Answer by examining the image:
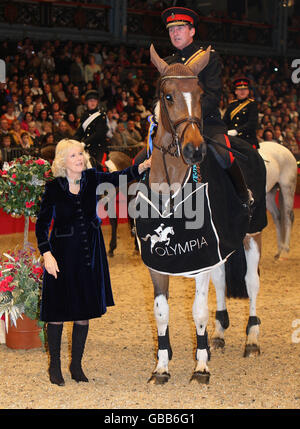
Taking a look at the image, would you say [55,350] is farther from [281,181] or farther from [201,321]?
[281,181]

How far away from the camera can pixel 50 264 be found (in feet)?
15.3

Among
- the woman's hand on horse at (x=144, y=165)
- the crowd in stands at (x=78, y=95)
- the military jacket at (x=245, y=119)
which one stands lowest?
the woman's hand on horse at (x=144, y=165)

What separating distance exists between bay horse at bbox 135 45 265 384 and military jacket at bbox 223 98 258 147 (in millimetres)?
2814

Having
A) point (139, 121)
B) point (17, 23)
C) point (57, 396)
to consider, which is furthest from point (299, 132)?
point (57, 396)

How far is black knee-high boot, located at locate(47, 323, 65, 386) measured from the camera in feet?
16.1

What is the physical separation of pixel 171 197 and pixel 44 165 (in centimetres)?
189

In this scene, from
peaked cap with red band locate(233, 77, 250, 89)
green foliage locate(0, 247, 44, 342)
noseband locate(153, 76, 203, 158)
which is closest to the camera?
noseband locate(153, 76, 203, 158)

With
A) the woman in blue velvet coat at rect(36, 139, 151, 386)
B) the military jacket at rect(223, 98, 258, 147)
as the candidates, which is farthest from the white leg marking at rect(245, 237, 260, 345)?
the military jacket at rect(223, 98, 258, 147)

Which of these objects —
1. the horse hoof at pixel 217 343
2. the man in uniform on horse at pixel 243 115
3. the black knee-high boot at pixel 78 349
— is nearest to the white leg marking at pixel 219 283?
the horse hoof at pixel 217 343

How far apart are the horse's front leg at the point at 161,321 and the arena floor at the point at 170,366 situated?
92mm

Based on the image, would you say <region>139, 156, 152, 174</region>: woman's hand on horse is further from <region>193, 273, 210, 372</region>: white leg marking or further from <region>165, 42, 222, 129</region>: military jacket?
<region>193, 273, 210, 372</region>: white leg marking

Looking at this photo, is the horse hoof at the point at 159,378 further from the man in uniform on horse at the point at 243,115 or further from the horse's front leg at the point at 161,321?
the man in uniform on horse at the point at 243,115

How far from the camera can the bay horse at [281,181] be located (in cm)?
928

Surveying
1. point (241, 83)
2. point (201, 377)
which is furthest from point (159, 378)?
point (241, 83)
